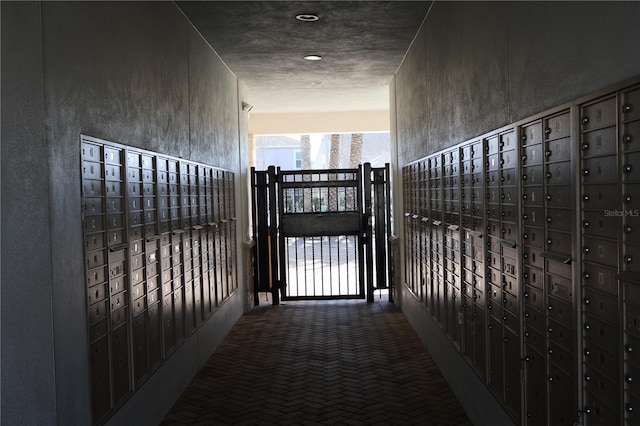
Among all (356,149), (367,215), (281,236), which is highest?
(356,149)

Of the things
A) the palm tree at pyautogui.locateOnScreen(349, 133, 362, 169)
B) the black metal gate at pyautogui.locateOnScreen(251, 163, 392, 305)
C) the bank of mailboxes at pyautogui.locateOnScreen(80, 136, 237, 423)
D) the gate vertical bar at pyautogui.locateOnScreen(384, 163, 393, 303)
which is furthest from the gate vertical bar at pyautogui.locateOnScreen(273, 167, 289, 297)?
the palm tree at pyautogui.locateOnScreen(349, 133, 362, 169)

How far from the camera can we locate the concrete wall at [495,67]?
2.00 m

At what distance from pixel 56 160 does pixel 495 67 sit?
2.14 meters

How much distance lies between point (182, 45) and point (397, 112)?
3.37 m

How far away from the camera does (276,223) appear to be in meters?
8.80

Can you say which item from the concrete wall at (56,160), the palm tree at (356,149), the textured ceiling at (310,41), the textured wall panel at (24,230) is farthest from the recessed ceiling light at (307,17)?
the palm tree at (356,149)

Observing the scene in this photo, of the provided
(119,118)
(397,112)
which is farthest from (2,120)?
(397,112)

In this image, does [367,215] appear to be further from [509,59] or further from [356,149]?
[356,149]

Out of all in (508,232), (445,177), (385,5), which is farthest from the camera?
(385,5)

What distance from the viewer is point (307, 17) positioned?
5.42 meters

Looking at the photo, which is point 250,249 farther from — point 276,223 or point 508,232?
point 508,232

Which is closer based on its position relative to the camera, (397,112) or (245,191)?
(397,112)

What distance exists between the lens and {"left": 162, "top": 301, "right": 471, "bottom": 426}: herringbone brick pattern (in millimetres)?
4355

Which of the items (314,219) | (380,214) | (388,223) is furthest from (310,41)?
(388,223)
